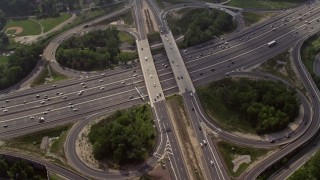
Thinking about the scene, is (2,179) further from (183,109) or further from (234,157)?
(234,157)

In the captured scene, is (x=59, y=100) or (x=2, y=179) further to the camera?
(x=59, y=100)

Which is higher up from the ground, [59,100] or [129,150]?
[59,100]

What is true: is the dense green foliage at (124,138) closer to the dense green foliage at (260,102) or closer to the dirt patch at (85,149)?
the dirt patch at (85,149)

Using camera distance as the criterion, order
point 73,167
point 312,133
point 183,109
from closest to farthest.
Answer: point 73,167 < point 312,133 < point 183,109

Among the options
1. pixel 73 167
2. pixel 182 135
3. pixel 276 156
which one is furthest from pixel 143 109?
pixel 276 156

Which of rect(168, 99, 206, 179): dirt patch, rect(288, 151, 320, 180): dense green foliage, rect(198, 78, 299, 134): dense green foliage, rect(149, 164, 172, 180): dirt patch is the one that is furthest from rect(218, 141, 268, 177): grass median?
rect(149, 164, 172, 180): dirt patch

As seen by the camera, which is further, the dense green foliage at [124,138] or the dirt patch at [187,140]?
the dense green foliage at [124,138]

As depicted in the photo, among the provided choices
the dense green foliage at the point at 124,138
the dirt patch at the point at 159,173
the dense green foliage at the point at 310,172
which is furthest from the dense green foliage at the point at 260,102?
the dirt patch at the point at 159,173
